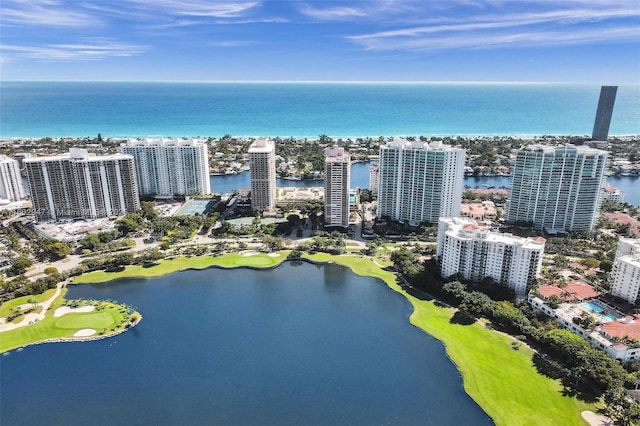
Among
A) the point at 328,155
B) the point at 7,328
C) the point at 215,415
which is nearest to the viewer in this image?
the point at 215,415

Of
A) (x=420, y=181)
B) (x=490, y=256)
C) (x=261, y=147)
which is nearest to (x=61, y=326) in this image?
(x=261, y=147)

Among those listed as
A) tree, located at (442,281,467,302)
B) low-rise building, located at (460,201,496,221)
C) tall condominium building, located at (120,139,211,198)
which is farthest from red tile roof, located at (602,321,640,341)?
tall condominium building, located at (120,139,211,198)

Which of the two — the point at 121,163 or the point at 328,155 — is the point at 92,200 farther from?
the point at 328,155

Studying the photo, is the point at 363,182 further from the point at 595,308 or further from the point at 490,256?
the point at 595,308

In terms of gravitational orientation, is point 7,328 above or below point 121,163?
below

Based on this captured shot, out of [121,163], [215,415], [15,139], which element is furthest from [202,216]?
[15,139]

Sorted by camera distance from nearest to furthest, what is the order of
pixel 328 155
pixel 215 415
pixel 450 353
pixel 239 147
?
pixel 215 415 < pixel 450 353 < pixel 328 155 < pixel 239 147

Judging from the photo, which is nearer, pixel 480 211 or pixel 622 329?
pixel 622 329

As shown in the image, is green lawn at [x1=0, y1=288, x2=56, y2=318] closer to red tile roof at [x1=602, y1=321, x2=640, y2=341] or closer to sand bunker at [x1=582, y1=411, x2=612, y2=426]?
sand bunker at [x1=582, y1=411, x2=612, y2=426]
